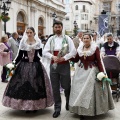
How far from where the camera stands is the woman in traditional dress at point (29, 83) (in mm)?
4898

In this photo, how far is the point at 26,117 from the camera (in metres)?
4.96

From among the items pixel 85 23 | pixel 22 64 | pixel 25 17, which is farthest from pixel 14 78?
pixel 85 23

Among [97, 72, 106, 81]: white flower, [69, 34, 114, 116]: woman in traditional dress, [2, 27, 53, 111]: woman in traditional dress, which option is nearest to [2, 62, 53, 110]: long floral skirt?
[2, 27, 53, 111]: woman in traditional dress

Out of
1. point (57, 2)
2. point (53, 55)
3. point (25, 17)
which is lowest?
point (53, 55)

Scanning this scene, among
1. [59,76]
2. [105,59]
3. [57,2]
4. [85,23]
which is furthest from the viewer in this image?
[85,23]

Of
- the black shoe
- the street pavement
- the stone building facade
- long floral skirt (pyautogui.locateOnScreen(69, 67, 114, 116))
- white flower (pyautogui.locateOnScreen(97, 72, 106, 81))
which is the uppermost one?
the stone building facade

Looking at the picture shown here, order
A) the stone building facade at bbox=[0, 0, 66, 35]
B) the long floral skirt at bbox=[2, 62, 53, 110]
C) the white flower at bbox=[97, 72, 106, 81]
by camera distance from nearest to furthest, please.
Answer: the white flower at bbox=[97, 72, 106, 81], the long floral skirt at bbox=[2, 62, 53, 110], the stone building facade at bbox=[0, 0, 66, 35]

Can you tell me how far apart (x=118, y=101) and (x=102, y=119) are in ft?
5.09

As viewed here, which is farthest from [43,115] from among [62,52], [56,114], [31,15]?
[31,15]

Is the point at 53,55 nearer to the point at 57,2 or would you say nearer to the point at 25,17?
the point at 25,17

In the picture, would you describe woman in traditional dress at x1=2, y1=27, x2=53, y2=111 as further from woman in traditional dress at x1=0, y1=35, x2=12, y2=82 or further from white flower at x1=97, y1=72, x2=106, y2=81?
woman in traditional dress at x1=0, y1=35, x2=12, y2=82

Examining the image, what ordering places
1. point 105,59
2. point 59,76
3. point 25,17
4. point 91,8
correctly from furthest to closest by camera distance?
point 91,8 < point 25,17 < point 105,59 < point 59,76

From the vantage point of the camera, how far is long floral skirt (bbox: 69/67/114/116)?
4625mm

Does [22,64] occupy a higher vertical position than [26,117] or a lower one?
higher
